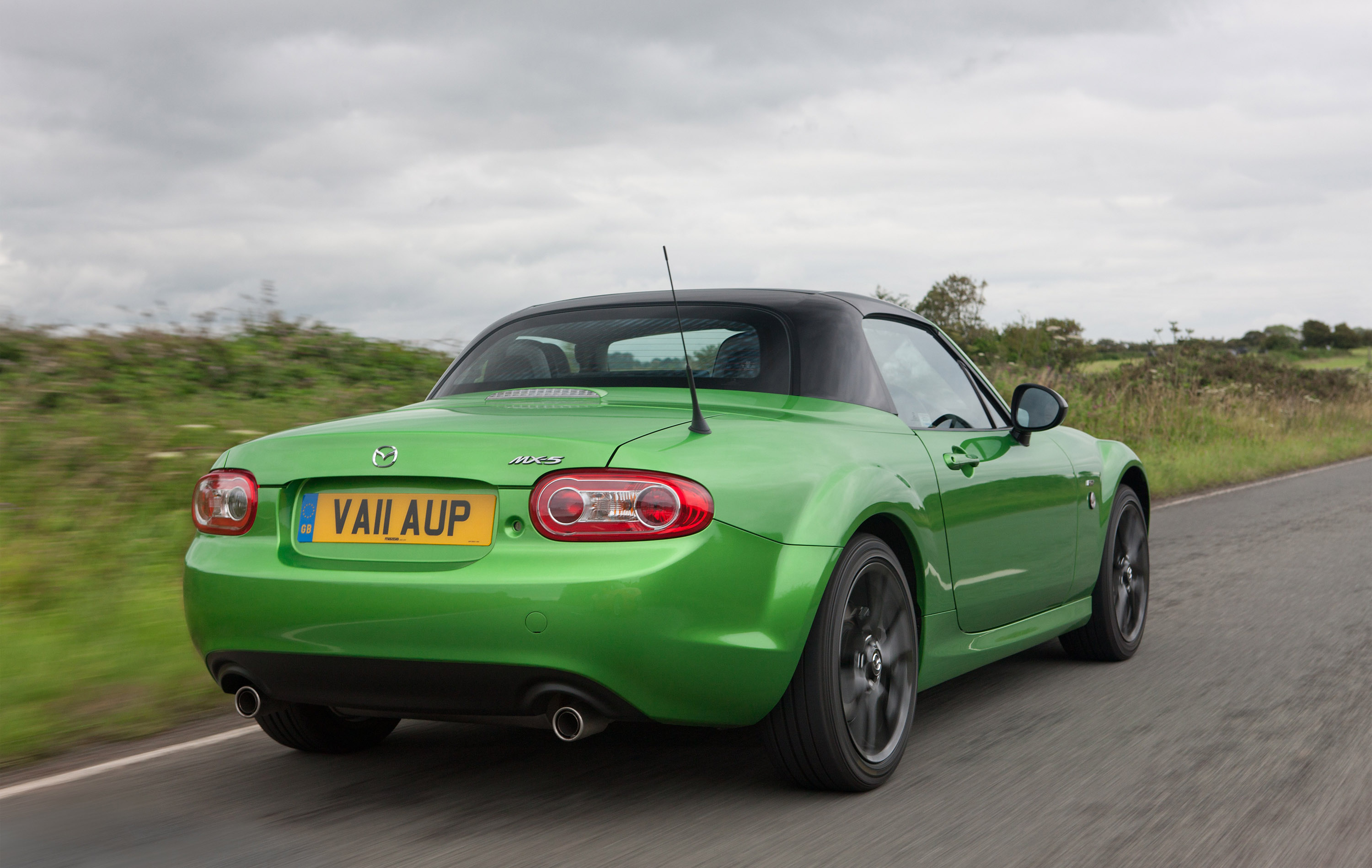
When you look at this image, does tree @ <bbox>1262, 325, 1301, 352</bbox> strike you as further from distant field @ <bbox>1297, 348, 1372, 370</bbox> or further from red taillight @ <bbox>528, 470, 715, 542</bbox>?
red taillight @ <bbox>528, 470, 715, 542</bbox>

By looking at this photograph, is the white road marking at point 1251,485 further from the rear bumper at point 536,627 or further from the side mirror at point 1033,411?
the rear bumper at point 536,627

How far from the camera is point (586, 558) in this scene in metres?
3.25

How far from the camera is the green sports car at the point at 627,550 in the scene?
327cm

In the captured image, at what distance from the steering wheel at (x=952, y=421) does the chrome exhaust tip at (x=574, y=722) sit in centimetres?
189

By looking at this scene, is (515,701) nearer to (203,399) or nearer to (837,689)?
(837,689)

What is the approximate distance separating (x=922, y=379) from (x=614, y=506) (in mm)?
1946

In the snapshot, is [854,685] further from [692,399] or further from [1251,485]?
[1251,485]

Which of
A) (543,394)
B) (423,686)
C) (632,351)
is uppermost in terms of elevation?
(632,351)

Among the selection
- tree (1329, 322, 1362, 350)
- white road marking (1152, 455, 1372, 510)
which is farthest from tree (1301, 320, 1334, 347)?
white road marking (1152, 455, 1372, 510)

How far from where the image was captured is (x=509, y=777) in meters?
3.98

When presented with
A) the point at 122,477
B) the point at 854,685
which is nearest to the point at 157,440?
the point at 122,477

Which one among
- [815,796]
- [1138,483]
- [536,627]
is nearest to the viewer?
[536,627]

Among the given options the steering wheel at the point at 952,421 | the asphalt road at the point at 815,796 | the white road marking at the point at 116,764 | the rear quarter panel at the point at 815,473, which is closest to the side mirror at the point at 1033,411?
the steering wheel at the point at 952,421

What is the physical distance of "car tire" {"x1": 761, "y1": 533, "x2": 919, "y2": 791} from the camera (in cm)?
363
